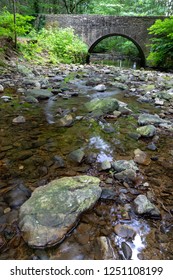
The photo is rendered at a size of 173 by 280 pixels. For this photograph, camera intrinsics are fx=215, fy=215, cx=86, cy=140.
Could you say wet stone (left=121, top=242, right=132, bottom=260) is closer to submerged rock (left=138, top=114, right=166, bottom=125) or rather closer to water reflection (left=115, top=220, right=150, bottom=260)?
water reflection (left=115, top=220, right=150, bottom=260)

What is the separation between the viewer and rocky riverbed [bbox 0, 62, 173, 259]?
1.28 meters

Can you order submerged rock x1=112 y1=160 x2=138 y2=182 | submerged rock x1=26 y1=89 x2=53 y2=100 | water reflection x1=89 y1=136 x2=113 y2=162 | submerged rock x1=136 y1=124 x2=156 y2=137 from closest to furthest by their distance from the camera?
submerged rock x1=112 y1=160 x2=138 y2=182 → water reflection x1=89 y1=136 x2=113 y2=162 → submerged rock x1=136 y1=124 x2=156 y2=137 → submerged rock x1=26 y1=89 x2=53 y2=100

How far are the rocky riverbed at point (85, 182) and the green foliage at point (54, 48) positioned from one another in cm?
567

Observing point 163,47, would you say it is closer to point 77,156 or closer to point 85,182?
point 77,156

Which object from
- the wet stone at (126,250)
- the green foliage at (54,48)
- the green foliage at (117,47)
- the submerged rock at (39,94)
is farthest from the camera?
the green foliage at (117,47)

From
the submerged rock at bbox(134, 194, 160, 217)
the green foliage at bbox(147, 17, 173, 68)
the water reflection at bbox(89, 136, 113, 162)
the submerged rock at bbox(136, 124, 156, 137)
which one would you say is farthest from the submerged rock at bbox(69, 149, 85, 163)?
the green foliage at bbox(147, 17, 173, 68)

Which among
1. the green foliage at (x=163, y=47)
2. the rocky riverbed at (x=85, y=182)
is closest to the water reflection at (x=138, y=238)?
the rocky riverbed at (x=85, y=182)

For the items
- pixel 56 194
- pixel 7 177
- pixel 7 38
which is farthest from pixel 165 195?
pixel 7 38

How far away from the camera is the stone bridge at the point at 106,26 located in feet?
41.3

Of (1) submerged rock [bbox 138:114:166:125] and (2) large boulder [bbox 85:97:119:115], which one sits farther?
(2) large boulder [bbox 85:97:119:115]

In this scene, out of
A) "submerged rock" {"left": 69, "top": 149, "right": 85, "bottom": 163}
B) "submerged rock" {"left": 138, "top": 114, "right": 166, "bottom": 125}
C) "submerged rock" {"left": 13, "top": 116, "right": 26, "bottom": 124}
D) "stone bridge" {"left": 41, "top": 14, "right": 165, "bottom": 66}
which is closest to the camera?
"submerged rock" {"left": 69, "top": 149, "right": 85, "bottom": 163}

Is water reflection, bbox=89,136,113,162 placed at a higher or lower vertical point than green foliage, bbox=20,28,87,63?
lower

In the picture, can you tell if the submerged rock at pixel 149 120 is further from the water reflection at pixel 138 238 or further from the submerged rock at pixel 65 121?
the water reflection at pixel 138 238

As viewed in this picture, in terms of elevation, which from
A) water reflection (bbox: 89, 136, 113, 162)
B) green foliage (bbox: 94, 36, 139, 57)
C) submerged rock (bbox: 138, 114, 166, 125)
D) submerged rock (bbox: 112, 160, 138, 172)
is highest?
green foliage (bbox: 94, 36, 139, 57)
